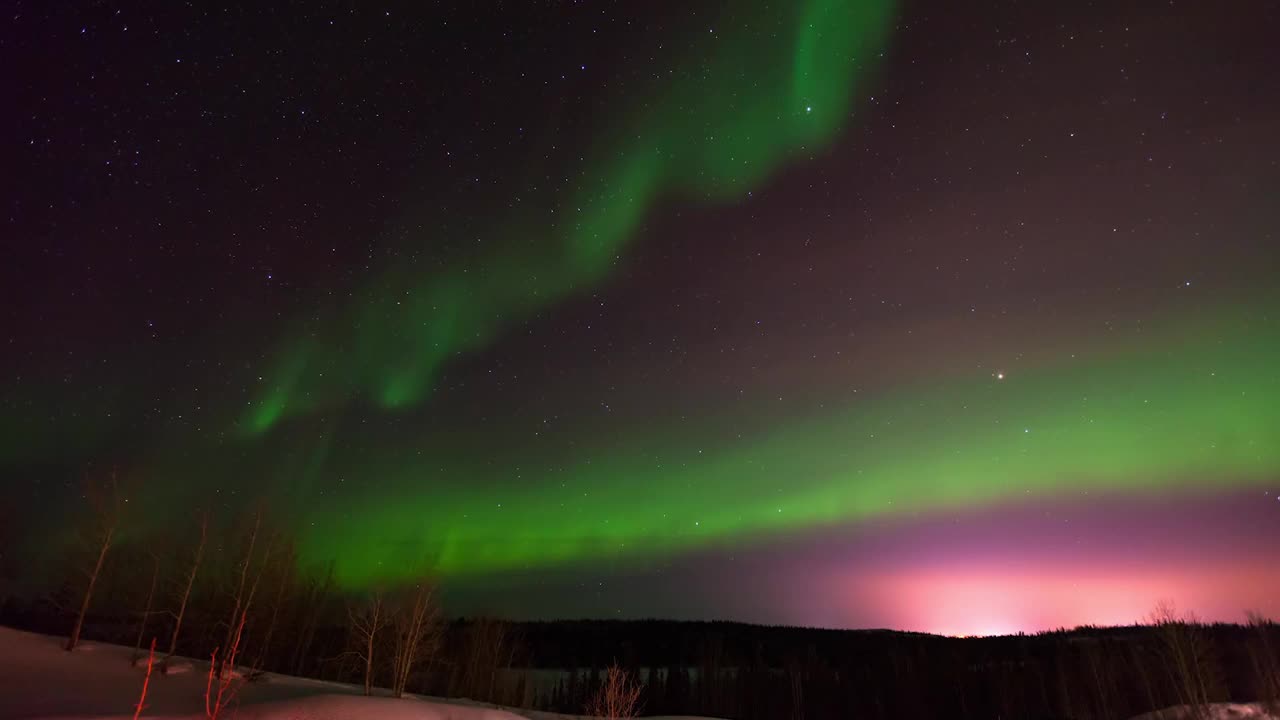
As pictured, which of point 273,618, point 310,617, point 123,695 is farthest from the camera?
point 310,617

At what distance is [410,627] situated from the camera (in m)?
47.6

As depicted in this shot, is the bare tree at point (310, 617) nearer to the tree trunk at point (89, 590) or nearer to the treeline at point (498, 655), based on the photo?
the treeline at point (498, 655)

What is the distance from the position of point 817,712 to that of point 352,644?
190ft

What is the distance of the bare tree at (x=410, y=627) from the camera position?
1782 inches

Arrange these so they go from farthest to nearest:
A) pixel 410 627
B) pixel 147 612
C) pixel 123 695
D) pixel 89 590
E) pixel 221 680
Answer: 1. pixel 410 627
2. pixel 89 590
3. pixel 147 612
4. pixel 123 695
5. pixel 221 680

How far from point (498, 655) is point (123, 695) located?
5031 centimetres

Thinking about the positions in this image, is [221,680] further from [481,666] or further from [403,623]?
[481,666]

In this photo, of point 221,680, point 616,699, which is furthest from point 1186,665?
point 221,680

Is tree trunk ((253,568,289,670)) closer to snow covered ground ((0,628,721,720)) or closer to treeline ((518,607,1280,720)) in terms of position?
snow covered ground ((0,628,721,720))

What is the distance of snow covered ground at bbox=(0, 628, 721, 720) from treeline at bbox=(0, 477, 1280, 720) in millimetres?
1895

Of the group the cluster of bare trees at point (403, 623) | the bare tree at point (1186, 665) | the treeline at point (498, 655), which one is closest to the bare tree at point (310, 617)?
the treeline at point (498, 655)

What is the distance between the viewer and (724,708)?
87188 millimetres

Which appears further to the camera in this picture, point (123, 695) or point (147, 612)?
point (147, 612)

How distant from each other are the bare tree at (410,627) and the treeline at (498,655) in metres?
0.21
